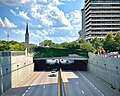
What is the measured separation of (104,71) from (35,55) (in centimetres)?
4574

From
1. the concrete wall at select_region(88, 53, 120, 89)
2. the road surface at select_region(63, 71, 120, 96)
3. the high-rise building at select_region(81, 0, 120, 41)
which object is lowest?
the road surface at select_region(63, 71, 120, 96)

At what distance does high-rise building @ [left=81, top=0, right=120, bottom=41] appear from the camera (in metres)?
181

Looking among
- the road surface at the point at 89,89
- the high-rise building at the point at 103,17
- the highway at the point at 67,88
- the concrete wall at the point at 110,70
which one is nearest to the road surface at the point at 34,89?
the highway at the point at 67,88

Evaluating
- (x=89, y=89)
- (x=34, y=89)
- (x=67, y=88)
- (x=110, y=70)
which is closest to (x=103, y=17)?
(x=110, y=70)

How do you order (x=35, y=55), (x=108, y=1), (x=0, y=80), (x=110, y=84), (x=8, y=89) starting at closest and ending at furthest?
(x=0, y=80)
(x=8, y=89)
(x=110, y=84)
(x=35, y=55)
(x=108, y=1)

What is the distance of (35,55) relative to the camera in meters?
107

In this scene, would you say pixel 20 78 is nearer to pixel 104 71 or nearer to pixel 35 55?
pixel 104 71

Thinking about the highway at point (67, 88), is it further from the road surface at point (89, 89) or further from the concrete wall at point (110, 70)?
the concrete wall at point (110, 70)

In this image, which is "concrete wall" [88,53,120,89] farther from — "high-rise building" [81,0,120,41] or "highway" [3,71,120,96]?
"high-rise building" [81,0,120,41]

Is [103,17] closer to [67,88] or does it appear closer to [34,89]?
[67,88]

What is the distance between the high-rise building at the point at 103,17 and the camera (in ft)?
593

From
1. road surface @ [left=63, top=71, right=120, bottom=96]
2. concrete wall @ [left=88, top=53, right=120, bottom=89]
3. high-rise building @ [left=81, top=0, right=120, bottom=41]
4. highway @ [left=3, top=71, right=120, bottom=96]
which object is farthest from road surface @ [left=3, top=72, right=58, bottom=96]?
high-rise building @ [left=81, top=0, right=120, bottom=41]

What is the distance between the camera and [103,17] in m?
182

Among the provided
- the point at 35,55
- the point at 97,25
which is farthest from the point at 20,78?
the point at 97,25
